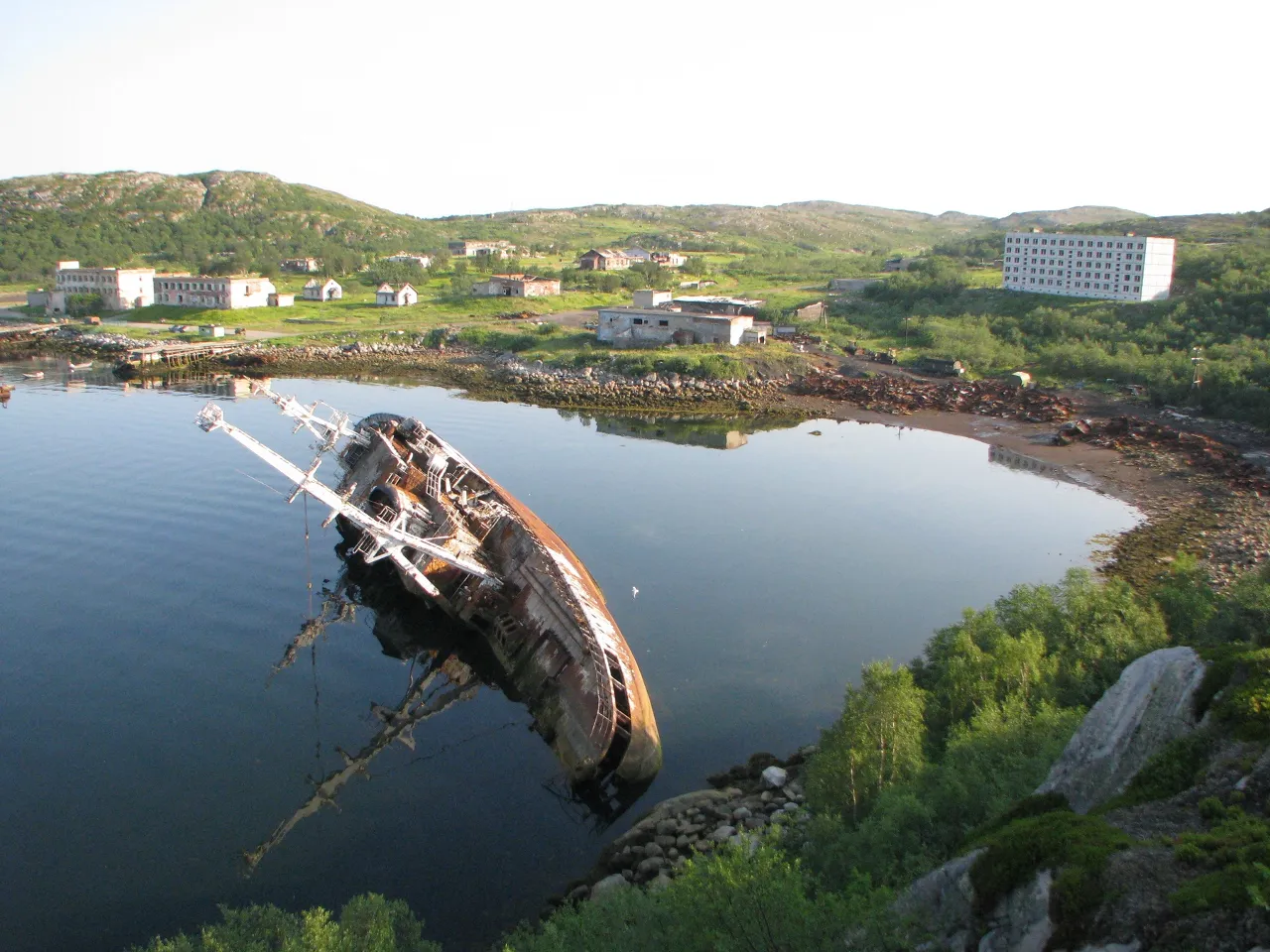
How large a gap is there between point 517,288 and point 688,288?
20.6 m

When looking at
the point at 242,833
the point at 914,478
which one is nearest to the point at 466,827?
the point at 242,833

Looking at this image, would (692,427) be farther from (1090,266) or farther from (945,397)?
(1090,266)

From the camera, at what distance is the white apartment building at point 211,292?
94562mm

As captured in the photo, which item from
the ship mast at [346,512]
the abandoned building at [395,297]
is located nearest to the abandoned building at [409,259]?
the abandoned building at [395,297]

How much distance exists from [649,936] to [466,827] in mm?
8634

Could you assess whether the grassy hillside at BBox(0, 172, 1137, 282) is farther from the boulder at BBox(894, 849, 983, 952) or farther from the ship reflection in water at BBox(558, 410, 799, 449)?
the boulder at BBox(894, 849, 983, 952)

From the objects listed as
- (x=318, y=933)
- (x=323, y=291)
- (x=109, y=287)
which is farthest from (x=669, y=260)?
(x=318, y=933)

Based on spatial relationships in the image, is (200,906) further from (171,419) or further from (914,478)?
(171,419)

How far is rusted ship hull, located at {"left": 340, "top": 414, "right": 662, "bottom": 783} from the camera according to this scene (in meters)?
21.0

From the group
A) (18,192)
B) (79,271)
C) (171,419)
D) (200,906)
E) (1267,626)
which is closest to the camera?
(200,906)

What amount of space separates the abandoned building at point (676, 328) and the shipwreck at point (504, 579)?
131 ft

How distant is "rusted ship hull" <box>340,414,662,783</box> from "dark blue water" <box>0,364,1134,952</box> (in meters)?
1.04

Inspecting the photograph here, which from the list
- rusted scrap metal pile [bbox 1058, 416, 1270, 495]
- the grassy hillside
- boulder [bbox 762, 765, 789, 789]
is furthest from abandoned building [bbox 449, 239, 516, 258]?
boulder [bbox 762, 765, 789, 789]

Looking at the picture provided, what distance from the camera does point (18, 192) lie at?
520 ft
